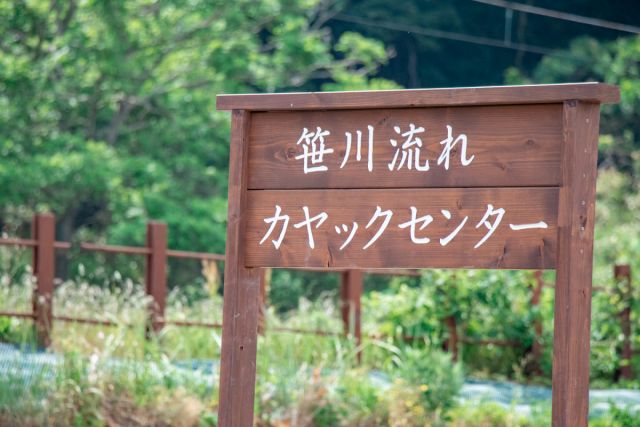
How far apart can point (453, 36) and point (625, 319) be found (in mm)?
A: 16786

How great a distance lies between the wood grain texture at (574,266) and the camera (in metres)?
3.65

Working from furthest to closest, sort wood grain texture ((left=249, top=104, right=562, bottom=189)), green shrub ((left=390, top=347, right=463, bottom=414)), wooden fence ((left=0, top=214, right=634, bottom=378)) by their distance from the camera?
wooden fence ((left=0, top=214, right=634, bottom=378))
green shrub ((left=390, top=347, right=463, bottom=414))
wood grain texture ((left=249, top=104, right=562, bottom=189))

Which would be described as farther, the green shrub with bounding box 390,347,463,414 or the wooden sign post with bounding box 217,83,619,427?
the green shrub with bounding box 390,347,463,414

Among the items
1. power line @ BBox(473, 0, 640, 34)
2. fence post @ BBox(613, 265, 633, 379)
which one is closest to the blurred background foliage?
fence post @ BBox(613, 265, 633, 379)

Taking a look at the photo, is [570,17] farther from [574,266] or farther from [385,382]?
[574,266]

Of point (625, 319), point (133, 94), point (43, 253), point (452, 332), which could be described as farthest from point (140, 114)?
point (625, 319)

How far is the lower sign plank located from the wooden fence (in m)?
4.44

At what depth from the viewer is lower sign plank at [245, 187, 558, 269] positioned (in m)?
3.74

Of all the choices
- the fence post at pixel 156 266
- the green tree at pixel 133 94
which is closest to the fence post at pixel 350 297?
the fence post at pixel 156 266

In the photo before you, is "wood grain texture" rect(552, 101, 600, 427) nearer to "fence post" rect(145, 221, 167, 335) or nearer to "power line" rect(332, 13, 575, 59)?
"fence post" rect(145, 221, 167, 335)

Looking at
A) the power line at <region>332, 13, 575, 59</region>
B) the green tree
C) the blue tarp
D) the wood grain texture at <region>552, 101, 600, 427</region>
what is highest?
the power line at <region>332, 13, 575, 59</region>

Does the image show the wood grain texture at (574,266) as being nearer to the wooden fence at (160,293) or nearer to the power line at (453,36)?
the wooden fence at (160,293)

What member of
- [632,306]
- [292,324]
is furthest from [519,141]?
[632,306]

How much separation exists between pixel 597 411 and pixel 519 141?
417 centimetres
